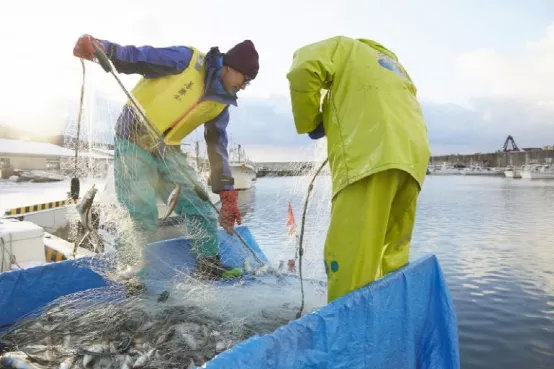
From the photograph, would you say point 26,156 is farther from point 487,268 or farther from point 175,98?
point 487,268

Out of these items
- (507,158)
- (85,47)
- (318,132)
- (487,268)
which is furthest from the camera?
(507,158)

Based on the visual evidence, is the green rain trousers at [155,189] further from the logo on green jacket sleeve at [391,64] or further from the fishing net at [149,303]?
the logo on green jacket sleeve at [391,64]

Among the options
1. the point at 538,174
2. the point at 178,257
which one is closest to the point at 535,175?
the point at 538,174

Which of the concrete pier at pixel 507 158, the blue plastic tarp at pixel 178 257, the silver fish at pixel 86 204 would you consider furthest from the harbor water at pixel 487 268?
the concrete pier at pixel 507 158

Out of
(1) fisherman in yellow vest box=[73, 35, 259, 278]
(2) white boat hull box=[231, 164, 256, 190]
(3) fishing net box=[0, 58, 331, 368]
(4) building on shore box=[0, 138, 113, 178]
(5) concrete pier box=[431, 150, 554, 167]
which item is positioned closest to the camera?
(3) fishing net box=[0, 58, 331, 368]

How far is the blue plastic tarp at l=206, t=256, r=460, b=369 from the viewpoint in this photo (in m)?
1.72

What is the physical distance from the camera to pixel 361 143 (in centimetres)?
241

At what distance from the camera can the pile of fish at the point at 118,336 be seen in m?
2.40

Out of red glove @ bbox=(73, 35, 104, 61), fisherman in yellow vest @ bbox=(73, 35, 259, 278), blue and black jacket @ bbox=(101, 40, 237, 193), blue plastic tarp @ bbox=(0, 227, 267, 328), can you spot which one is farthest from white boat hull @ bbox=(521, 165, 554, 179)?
red glove @ bbox=(73, 35, 104, 61)

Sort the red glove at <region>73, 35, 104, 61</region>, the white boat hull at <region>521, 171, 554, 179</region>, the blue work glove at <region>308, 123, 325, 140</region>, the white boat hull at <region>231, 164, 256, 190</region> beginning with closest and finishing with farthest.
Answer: the blue work glove at <region>308, 123, 325, 140</region> < the red glove at <region>73, 35, 104, 61</region> < the white boat hull at <region>231, 164, 256, 190</region> < the white boat hull at <region>521, 171, 554, 179</region>

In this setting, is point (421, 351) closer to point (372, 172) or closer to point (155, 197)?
point (372, 172)

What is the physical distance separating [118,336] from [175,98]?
2.36m

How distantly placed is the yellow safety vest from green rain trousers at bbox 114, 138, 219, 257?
30 cm

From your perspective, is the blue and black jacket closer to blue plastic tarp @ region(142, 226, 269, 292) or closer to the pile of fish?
blue plastic tarp @ region(142, 226, 269, 292)
